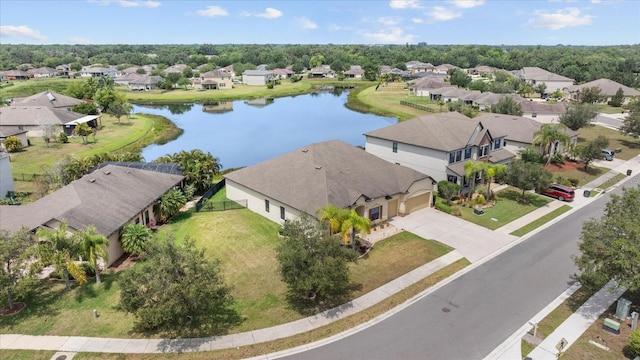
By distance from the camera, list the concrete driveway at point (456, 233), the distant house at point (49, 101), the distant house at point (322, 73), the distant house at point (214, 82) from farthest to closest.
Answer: the distant house at point (322, 73)
the distant house at point (214, 82)
the distant house at point (49, 101)
the concrete driveway at point (456, 233)

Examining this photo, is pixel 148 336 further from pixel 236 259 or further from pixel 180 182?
pixel 180 182

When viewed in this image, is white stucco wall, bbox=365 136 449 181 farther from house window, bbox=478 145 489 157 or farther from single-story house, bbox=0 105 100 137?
single-story house, bbox=0 105 100 137

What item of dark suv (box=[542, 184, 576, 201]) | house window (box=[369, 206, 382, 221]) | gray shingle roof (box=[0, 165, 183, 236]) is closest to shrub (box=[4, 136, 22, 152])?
gray shingle roof (box=[0, 165, 183, 236])

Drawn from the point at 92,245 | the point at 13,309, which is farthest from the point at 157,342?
the point at 13,309

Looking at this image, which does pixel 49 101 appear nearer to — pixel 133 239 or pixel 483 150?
pixel 133 239

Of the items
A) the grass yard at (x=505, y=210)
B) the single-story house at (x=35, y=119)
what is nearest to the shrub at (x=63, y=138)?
the single-story house at (x=35, y=119)

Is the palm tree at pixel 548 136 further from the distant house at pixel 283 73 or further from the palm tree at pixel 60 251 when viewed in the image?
the distant house at pixel 283 73

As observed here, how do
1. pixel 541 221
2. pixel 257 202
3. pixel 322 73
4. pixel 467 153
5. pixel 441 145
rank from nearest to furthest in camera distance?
pixel 541 221, pixel 257 202, pixel 441 145, pixel 467 153, pixel 322 73
